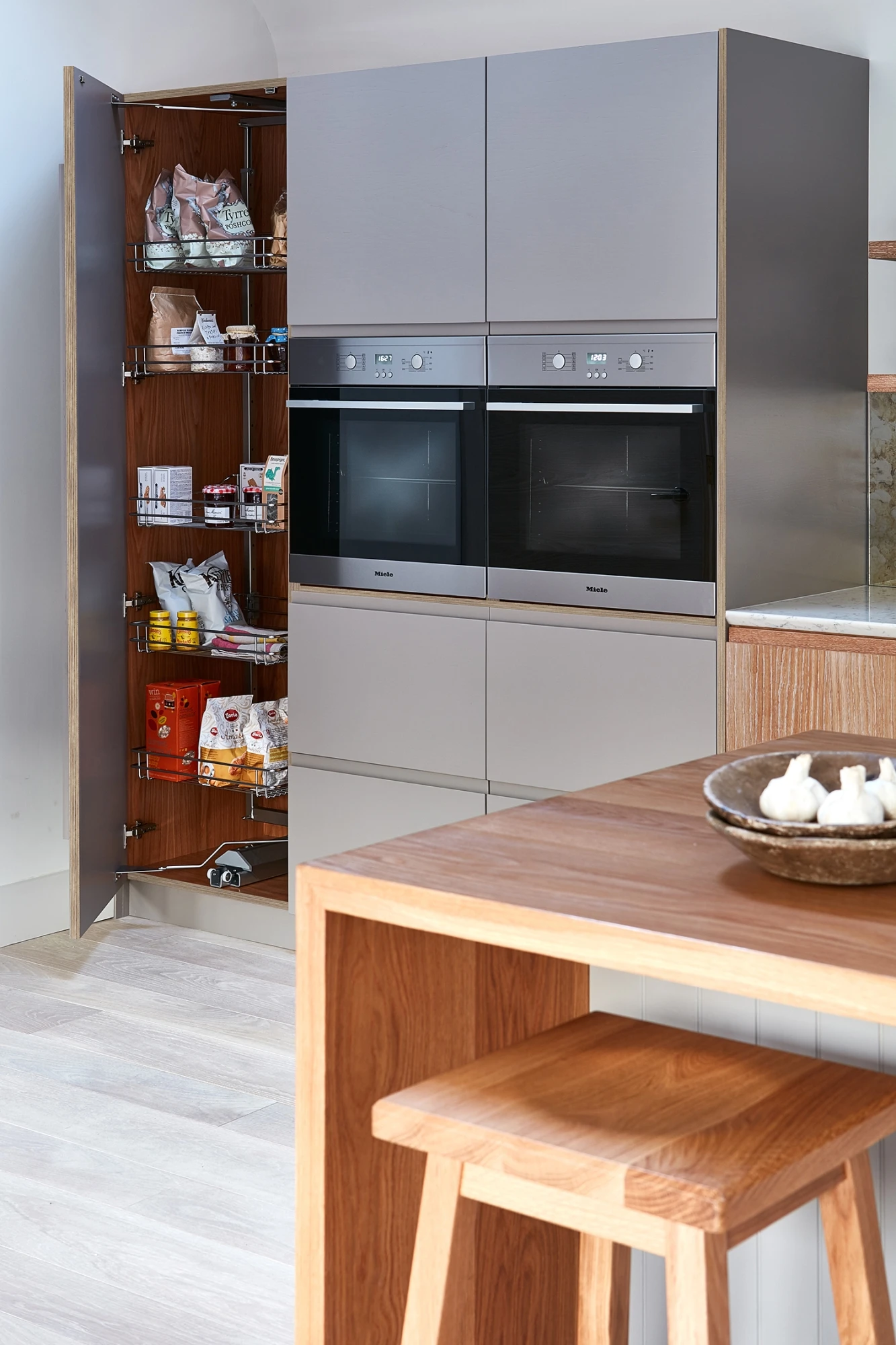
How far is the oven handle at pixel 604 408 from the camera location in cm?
308

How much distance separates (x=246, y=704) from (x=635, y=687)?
3.92ft

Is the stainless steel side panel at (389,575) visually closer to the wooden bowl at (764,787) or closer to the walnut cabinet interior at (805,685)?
the walnut cabinet interior at (805,685)

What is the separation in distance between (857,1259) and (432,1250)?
38 cm

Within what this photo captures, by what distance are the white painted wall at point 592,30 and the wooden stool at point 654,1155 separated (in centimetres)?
241

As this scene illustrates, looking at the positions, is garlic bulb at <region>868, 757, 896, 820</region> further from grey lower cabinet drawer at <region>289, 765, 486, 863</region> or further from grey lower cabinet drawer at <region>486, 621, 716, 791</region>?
grey lower cabinet drawer at <region>289, 765, 486, 863</region>

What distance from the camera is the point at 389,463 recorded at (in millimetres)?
3525

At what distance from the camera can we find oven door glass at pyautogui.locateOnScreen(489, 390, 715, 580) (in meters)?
3.09

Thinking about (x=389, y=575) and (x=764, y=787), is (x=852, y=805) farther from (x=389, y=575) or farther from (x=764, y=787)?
(x=389, y=575)

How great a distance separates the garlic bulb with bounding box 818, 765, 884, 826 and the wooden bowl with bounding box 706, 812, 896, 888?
0.02 metres

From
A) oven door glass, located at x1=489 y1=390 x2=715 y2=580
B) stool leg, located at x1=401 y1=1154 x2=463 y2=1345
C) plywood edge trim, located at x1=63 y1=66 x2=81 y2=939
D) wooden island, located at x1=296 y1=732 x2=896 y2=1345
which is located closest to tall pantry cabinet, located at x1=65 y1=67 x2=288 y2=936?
plywood edge trim, located at x1=63 y1=66 x2=81 y2=939

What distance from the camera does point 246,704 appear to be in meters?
3.99

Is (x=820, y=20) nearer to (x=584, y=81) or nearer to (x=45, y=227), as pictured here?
(x=584, y=81)

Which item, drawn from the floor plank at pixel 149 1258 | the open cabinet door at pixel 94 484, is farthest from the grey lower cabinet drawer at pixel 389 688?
the floor plank at pixel 149 1258

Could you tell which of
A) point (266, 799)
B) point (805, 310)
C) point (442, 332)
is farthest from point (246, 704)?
point (805, 310)
